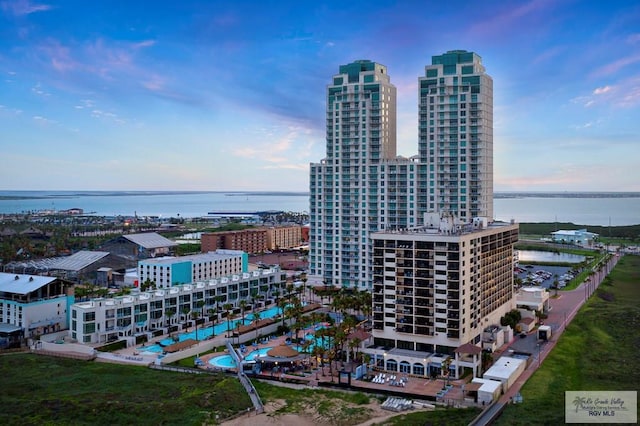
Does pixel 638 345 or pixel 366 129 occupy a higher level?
pixel 366 129

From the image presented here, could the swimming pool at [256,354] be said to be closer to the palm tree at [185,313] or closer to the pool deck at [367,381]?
the pool deck at [367,381]

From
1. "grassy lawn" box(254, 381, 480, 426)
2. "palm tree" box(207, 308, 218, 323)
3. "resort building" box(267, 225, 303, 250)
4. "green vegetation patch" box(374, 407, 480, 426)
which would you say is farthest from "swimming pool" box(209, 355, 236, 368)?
"resort building" box(267, 225, 303, 250)

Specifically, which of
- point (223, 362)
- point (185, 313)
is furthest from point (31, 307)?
point (223, 362)

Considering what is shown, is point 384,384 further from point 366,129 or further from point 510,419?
point 366,129

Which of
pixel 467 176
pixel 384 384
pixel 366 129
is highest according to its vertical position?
pixel 366 129

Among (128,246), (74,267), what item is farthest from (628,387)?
(128,246)

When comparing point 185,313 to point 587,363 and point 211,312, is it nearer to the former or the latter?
point 211,312

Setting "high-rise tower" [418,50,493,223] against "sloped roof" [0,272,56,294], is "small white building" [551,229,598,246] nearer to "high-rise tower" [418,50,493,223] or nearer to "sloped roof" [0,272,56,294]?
"high-rise tower" [418,50,493,223]
